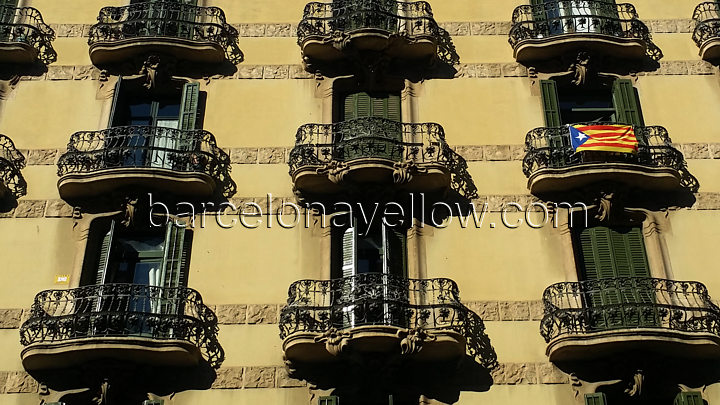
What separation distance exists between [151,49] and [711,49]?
1159 cm

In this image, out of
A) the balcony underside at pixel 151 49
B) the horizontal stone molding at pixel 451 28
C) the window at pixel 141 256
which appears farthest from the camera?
the horizontal stone molding at pixel 451 28

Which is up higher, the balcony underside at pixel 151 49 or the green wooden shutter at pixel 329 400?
the balcony underside at pixel 151 49

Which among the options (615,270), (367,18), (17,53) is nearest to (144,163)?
(17,53)

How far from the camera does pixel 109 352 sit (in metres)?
14.2

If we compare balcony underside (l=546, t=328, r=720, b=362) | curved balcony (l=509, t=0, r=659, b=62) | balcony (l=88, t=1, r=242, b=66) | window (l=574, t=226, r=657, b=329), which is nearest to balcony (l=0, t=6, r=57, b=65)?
balcony (l=88, t=1, r=242, b=66)

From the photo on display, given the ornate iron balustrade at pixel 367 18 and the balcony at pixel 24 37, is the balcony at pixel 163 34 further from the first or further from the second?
the ornate iron balustrade at pixel 367 18

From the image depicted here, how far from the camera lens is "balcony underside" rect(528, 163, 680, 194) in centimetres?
1622

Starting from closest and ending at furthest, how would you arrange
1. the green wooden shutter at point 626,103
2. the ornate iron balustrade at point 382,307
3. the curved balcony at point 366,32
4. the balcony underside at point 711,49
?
1. the ornate iron balustrade at point 382,307
2. the green wooden shutter at point 626,103
3. the curved balcony at point 366,32
4. the balcony underside at point 711,49

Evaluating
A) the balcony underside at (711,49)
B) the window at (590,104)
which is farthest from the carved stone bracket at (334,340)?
the balcony underside at (711,49)

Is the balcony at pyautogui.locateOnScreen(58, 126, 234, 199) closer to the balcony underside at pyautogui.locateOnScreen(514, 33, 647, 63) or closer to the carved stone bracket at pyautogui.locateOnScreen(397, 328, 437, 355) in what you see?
the carved stone bracket at pyautogui.locateOnScreen(397, 328, 437, 355)

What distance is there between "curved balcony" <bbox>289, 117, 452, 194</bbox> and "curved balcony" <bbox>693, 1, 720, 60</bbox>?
20.0ft

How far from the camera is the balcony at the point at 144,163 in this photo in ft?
53.1

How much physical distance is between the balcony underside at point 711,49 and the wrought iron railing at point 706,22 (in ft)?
0.48

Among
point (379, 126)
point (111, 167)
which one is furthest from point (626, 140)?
point (111, 167)
